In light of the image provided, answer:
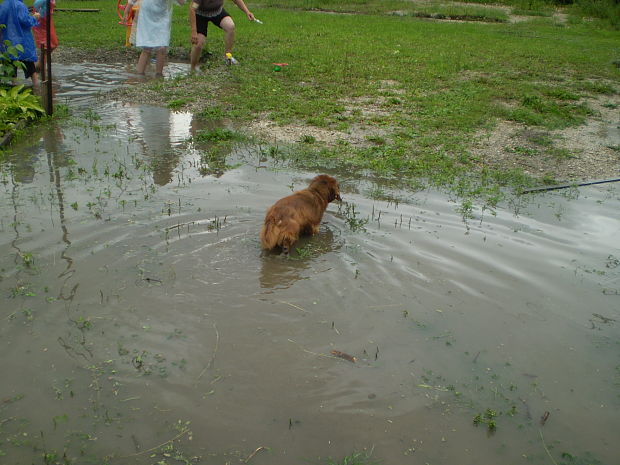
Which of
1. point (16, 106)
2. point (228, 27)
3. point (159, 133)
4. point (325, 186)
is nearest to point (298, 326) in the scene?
point (325, 186)

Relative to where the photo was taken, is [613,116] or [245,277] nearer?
[245,277]

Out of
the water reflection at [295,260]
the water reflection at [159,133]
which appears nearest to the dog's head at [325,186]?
the water reflection at [295,260]

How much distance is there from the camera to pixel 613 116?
11.1m

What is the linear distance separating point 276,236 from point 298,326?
1.21 metres

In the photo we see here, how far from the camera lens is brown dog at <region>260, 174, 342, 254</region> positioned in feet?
18.8

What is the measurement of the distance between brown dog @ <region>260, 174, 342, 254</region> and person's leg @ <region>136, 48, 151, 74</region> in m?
8.49

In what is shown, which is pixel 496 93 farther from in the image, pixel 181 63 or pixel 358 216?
pixel 181 63

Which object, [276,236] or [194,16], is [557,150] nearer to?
[276,236]

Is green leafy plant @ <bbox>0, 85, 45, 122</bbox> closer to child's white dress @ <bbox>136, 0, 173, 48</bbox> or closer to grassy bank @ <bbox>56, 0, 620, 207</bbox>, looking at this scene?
grassy bank @ <bbox>56, 0, 620, 207</bbox>

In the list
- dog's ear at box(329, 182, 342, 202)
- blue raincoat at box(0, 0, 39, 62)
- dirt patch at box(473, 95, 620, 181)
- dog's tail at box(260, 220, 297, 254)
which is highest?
blue raincoat at box(0, 0, 39, 62)

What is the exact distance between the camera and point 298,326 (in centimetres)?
476

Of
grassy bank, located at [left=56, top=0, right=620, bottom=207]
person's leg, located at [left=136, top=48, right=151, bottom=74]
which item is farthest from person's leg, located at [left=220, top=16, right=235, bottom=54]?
person's leg, located at [left=136, top=48, right=151, bottom=74]

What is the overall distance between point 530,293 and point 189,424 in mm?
3248

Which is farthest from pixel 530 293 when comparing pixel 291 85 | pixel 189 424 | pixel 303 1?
pixel 303 1
